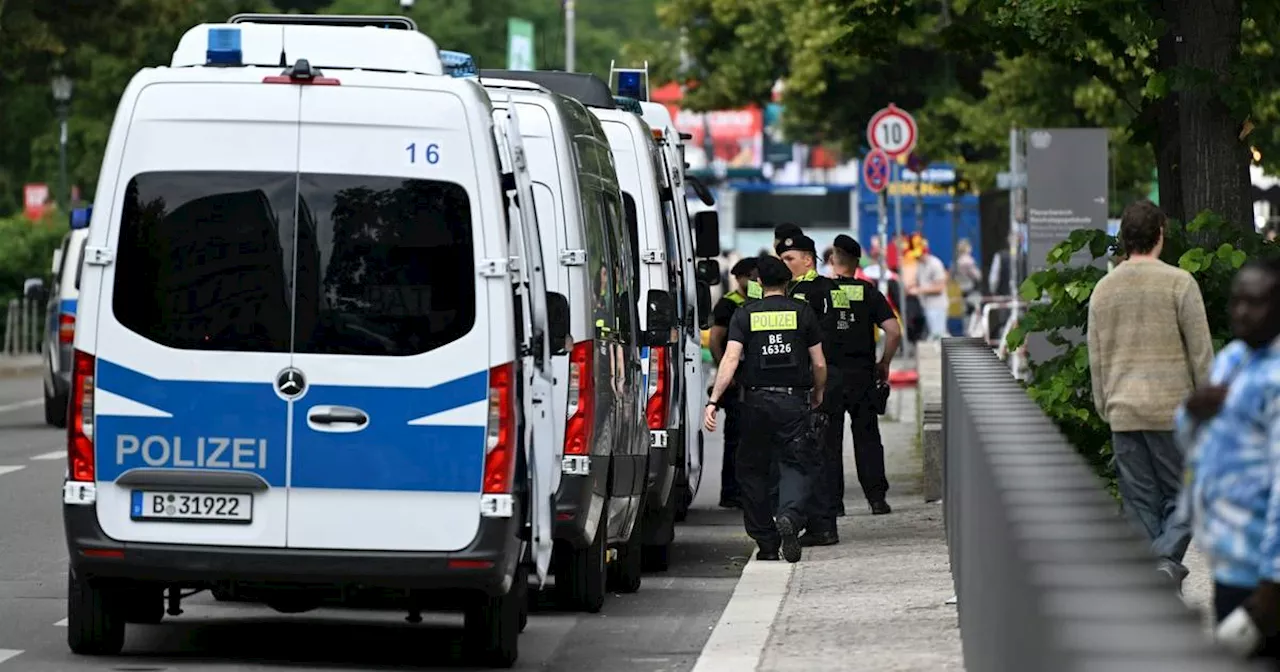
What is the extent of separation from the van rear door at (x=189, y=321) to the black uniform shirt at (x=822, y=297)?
679 centimetres

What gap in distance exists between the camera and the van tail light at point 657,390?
1453 centimetres

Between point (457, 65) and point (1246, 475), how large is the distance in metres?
5.13

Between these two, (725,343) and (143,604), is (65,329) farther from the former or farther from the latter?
(143,604)

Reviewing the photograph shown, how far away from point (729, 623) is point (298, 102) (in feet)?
10.4

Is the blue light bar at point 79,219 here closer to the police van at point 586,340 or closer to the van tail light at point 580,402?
the police van at point 586,340

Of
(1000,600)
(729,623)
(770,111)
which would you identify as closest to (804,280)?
(729,623)

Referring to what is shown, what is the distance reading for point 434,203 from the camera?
994 centimetres

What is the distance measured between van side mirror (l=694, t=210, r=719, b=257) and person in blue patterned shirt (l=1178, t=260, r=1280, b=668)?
471 inches

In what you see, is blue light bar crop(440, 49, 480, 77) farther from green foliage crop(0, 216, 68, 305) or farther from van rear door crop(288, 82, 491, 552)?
green foliage crop(0, 216, 68, 305)

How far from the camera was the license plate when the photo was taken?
994 centimetres

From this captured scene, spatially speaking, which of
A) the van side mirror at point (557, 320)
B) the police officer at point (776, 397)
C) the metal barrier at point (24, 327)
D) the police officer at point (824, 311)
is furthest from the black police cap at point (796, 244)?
the metal barrier at point (24, 327)

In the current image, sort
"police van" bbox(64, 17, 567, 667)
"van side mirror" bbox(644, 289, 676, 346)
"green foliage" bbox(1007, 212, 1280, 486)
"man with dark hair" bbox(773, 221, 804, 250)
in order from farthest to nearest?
1. "man with dark hair" bbox(773, 221, 804, 250)
2. "green foliage" bbox(1007, 212, 1280, 486)
3. "van side mirror" bbox(644, 289, 676, 346)
4. "police van" bbox(64, 17, 567, 667)

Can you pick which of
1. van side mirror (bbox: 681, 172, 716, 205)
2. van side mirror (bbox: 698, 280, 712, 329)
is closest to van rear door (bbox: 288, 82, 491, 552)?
van side mirror (bbox: 681, 172, 716, 205)

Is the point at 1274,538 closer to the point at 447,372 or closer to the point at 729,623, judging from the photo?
the point at 447,372
